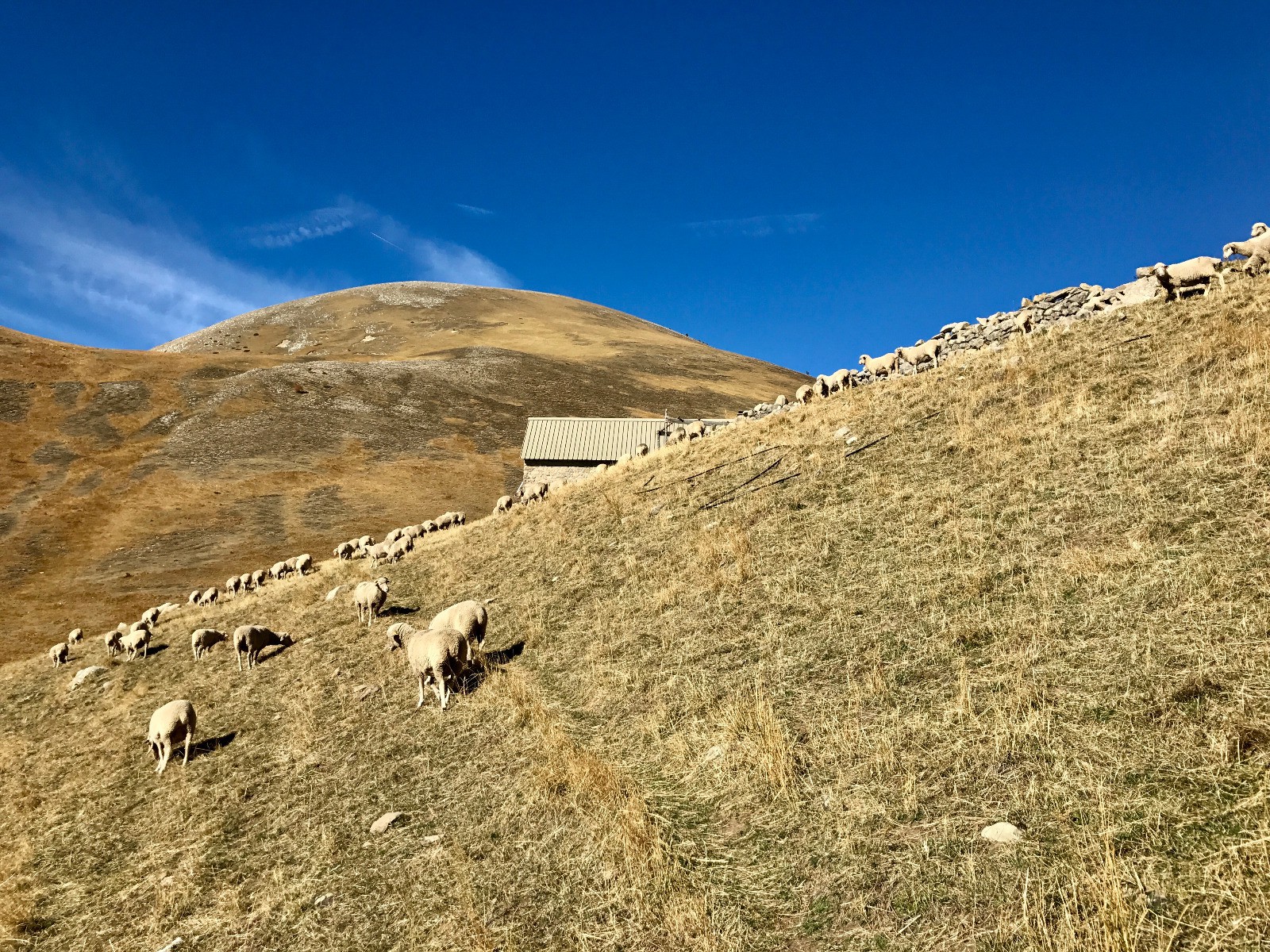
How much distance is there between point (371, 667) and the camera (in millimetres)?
13820

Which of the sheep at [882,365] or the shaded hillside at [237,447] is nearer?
the sheep at [882,365]

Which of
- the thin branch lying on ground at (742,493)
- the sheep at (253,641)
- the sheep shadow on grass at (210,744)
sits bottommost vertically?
the sheep shadow on grass at (210,744)

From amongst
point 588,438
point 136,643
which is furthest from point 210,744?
point 588,438

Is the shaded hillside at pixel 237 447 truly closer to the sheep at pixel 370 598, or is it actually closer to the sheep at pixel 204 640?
the sheep at pixel 204 640

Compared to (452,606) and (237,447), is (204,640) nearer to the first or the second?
(452,606)

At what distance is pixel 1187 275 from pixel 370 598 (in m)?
23.5

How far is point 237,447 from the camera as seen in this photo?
192 feet

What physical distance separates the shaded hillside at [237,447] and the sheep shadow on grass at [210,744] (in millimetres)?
23138

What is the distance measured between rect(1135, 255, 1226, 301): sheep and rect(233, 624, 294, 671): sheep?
84.1ft

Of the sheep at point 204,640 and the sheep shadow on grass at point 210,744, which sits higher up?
the sheep at point 204,640

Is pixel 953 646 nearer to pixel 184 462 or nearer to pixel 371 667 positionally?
pixel 371 667

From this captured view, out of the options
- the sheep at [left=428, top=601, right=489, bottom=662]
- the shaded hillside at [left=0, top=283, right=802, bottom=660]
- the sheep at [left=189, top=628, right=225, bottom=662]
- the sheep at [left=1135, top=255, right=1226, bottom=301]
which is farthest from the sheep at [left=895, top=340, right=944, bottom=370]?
the shaded hillside at [left=0, top=283, right=802, bottom=660]

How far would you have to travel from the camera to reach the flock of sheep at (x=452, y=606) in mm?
11336

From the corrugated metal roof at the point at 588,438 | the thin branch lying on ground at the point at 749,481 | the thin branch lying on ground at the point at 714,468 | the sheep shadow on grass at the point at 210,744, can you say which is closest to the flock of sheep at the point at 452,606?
the sheep shadow on grass at the point at 210,744
